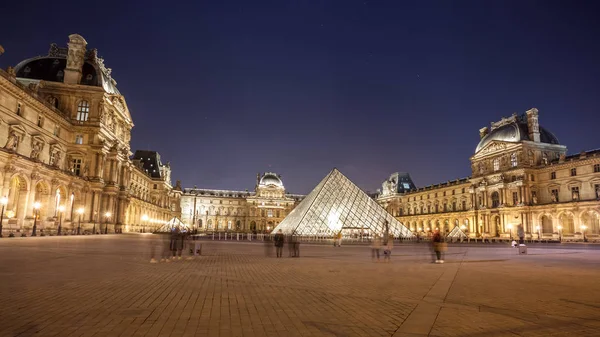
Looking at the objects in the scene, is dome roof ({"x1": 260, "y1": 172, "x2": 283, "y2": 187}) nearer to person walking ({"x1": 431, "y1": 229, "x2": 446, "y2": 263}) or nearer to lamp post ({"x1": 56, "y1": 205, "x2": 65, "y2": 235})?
lamp post ({"x1": 56, "y1": 205, "x2": 65, "y2": 235})

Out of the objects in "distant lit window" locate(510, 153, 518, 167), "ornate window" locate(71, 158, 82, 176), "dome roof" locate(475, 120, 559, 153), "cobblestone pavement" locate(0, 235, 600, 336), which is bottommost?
"cobblestone pavement" locate(0, 235, 600, 336)

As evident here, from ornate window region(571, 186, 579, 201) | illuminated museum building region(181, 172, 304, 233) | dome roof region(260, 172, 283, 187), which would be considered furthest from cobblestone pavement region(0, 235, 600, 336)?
dome roof region(260, 172, 283, 187)

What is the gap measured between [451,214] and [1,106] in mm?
61543

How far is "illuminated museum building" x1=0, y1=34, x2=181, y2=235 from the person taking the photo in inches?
1032

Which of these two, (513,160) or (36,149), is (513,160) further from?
(36,149)

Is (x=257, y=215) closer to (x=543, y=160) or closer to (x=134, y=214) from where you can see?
(x=134, y=214)

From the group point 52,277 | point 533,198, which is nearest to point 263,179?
point 533,198

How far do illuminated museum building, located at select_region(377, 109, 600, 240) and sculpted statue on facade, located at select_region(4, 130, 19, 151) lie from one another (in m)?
54.0

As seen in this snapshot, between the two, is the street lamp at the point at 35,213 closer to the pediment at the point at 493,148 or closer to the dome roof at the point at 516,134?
the dome roof at the point at 516,134

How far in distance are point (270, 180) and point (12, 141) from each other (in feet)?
258

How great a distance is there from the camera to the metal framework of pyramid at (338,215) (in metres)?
35.7

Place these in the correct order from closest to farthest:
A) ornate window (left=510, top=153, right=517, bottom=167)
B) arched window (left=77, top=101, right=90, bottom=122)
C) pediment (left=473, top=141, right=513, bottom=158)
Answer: arched window (left=77, top=101, right=90, bottom=122) < ornate window (left=510, top=153, right=517, bottom=167) < pediment (left=473, top=141, right=513, bottom=158)

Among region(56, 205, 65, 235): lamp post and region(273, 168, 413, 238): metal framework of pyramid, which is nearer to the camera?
region(56, 205, 65, 235): lamp post

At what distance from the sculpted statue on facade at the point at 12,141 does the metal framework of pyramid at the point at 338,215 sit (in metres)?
21.1
